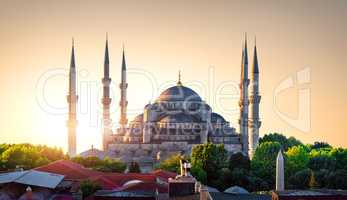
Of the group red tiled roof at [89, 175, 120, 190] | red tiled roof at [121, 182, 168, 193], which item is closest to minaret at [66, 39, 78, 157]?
red tiled roof at [89, 175, 120, 190]

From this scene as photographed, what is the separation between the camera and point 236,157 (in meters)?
33.5

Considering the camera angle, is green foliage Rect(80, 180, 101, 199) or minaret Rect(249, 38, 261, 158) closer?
green foliage Rect(80, 180, 101, 199)

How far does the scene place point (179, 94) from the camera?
47750 millimetres

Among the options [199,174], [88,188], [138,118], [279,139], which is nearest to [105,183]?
[88,188]

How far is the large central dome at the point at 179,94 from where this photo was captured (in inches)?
1866

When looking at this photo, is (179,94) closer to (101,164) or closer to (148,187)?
(101,164)

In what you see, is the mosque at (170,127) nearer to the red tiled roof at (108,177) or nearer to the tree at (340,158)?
the tree at (340,158)

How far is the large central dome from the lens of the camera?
4741 centimetres

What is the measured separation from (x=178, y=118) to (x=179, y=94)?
406cm

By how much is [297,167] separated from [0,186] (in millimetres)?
17685

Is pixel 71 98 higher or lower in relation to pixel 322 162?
higher

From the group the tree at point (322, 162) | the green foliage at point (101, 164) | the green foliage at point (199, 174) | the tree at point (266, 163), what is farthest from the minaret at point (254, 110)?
the green foliage at point (199, 174)

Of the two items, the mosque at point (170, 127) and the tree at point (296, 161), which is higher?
the mosque at point (170, 127)

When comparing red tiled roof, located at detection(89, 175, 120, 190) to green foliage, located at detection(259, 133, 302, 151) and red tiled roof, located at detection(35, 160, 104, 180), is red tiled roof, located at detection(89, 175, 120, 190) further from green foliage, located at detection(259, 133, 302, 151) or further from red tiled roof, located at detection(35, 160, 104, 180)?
green foliage, located at detection(259, 133, 302, 151)
